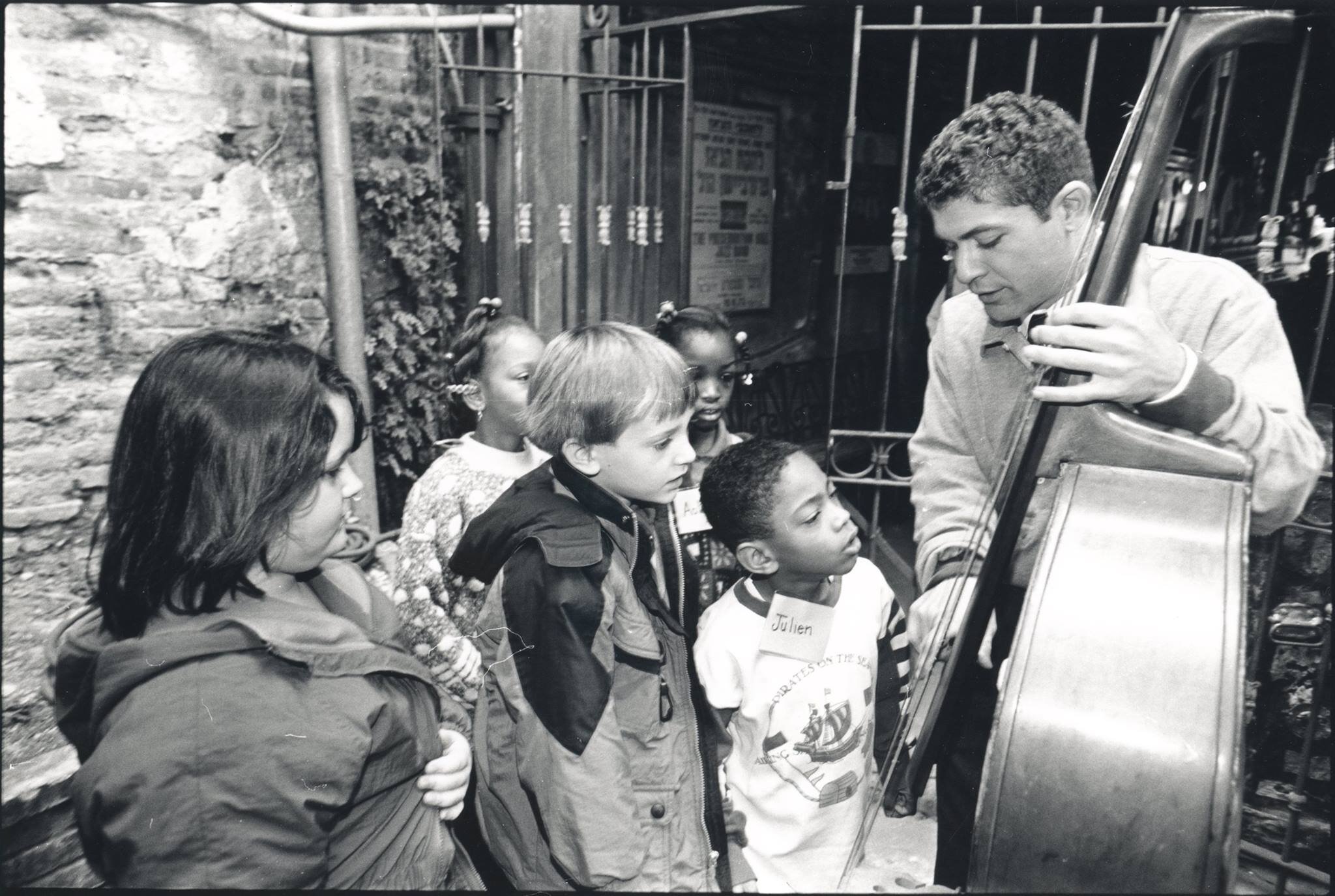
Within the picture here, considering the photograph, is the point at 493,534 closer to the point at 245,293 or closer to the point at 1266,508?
the point at 1266,508

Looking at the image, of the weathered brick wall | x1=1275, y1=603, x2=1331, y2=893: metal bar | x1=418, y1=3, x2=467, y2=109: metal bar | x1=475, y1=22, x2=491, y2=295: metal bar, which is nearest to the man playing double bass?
x1=1275, y1=603, x2=1331, y2=893: metal bar

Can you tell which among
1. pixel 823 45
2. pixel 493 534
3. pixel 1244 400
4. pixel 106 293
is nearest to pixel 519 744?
pixel 493 534

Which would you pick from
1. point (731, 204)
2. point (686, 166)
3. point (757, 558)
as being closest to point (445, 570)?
point (757, 558)

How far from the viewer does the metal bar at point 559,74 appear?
278 cm

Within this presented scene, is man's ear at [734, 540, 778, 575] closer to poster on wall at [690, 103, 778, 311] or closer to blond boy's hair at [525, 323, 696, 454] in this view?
blond boy's hair at [525, 323, 696, 454]

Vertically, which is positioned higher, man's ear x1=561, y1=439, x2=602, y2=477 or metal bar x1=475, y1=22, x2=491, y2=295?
metal bar x1=475, y1=22, x2=491, y2=295

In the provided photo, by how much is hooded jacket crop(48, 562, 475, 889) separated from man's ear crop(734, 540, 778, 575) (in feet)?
2.37

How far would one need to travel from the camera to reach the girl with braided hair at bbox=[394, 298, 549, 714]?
202 centimetres

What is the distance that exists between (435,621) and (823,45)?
3268mm

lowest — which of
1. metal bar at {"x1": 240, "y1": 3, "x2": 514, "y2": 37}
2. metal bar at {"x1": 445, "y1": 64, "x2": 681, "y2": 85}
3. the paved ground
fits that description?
the paved ground

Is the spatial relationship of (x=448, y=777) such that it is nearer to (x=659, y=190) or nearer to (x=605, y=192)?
(x=605, y=192)

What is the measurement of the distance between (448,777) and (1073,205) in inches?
57.6

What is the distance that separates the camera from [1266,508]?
1339mm

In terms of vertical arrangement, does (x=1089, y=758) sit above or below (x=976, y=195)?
below
